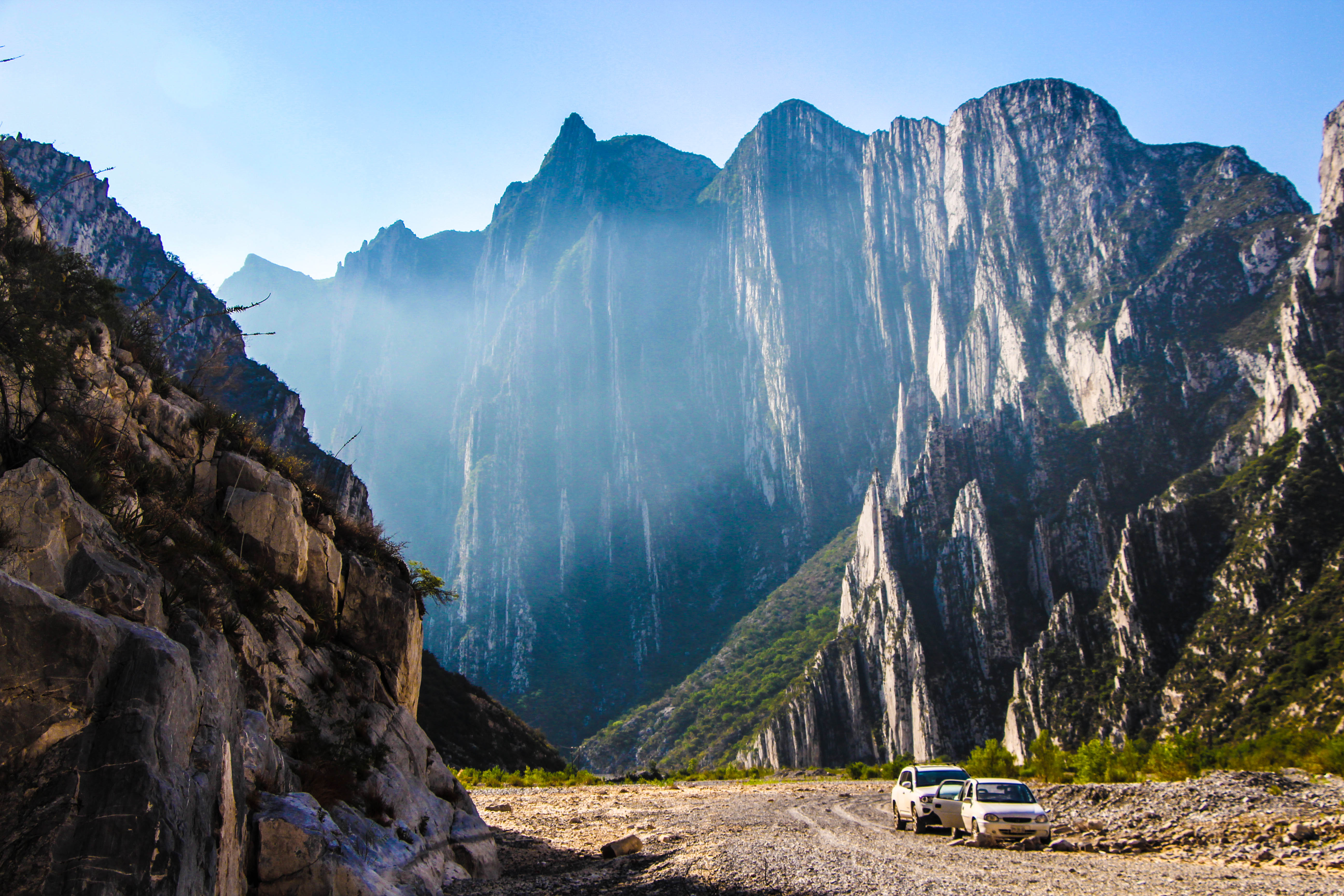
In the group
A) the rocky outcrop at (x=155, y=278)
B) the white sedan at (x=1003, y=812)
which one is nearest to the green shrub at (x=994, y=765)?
the white sedan at (x=1003, y=812)

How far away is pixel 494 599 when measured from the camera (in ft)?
526

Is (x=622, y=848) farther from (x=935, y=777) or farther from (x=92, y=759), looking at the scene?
(x=92, y=759)

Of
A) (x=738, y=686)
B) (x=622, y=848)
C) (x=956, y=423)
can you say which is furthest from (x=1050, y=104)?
(x=622, y=848)

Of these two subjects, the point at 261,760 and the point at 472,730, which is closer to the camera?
the point at 261,760

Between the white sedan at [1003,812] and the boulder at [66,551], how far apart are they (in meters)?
16.5

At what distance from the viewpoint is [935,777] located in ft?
69.1

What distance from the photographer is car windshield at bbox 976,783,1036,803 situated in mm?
16875

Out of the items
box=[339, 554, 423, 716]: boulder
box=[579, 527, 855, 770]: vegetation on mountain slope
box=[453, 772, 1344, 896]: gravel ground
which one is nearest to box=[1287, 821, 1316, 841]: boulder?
box=[453, 772, 1344, 896]: gravel ground

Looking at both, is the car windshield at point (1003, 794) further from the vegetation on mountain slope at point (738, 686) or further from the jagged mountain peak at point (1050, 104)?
the jagged mountain peak at point (1050, 104)

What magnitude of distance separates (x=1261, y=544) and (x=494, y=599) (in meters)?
134

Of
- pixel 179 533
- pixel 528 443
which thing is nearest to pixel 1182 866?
pixel 179 533

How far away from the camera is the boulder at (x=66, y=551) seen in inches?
290

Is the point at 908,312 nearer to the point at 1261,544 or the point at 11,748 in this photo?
the point at 1261,544

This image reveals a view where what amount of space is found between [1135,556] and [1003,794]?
82.8 m
